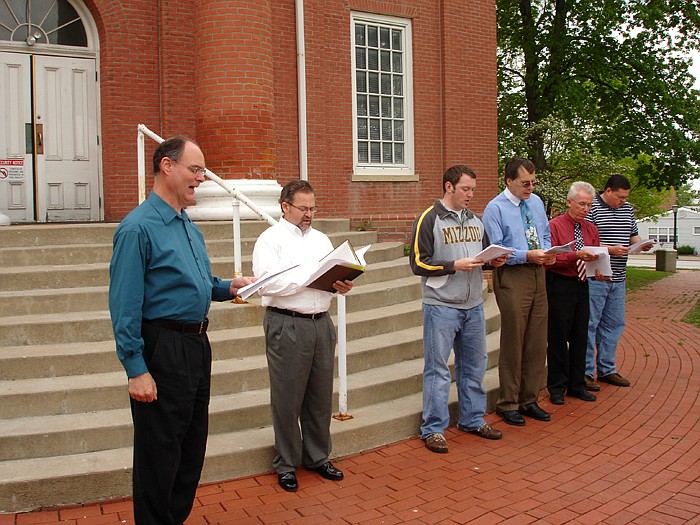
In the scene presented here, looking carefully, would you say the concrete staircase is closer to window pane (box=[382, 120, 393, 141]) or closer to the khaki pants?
the khaki pants

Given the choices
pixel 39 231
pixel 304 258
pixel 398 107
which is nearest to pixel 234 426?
pixel 304 258

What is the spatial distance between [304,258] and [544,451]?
8.40ft

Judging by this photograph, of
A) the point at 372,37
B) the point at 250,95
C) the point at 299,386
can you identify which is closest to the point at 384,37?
the point at 372,37

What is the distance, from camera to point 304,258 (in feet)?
15.9

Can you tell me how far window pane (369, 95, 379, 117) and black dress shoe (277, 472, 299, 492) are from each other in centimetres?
876

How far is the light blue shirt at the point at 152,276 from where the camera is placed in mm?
3359

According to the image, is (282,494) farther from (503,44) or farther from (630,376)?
(503,44)

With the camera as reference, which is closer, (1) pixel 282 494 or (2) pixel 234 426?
(1) pixel 282 494

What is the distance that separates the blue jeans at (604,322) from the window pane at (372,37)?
676 centimetres

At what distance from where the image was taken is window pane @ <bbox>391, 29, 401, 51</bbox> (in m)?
12.8

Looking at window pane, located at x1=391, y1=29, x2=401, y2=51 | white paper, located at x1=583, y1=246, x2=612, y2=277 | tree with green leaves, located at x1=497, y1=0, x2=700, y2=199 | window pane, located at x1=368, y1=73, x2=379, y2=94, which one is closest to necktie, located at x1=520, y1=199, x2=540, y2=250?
white paper, located at x1=583, y1=246, x2=612, y2=277

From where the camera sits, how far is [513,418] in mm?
6289

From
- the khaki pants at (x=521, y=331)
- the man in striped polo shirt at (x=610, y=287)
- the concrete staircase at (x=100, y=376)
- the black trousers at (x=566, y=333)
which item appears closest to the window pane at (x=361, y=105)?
the concrete staircase at (x=100, y=376)

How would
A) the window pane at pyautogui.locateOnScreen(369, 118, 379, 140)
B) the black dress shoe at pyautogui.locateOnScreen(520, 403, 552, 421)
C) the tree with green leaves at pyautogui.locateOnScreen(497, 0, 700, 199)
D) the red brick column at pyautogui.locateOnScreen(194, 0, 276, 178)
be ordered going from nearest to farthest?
1. the black dress shoe at pyautogui.locateOnScreen(520, 403, 552, 421)
2. the red brick column at pyautogui.locateOnScreen(194, 0, 276, 178)
3. the window pane at pyautogui.locateOnScreen(369, 118, 379, 140)
4. the tree with green leaves at pyautogui.locateOnScreen(497, 0, 700, 199)
